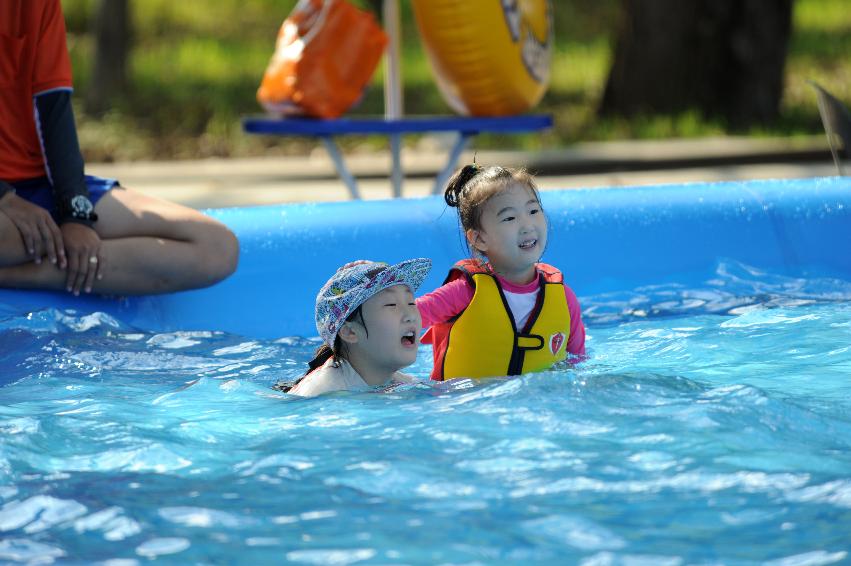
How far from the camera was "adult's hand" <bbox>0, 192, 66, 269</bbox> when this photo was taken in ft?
13.2

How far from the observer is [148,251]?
4211 millimetres

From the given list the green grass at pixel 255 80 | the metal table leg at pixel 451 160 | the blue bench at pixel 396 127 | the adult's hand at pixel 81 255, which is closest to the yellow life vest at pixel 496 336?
the adult's hand at pixel 81 255

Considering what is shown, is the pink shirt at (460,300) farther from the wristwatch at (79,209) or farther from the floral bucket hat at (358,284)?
the wristwatch at (79,209)

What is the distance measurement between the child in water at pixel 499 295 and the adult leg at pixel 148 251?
1092 mm

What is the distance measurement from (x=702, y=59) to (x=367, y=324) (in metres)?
8.72

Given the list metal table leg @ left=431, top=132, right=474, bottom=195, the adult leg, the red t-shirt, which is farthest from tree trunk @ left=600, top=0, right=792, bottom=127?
the red t-shirt

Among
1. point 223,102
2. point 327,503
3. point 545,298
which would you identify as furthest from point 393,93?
point 223,102

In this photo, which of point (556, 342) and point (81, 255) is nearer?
point (556, 342)

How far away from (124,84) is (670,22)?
17.9 feet

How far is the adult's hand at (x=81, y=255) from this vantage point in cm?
409

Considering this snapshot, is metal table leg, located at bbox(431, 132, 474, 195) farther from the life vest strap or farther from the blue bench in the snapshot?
the life vest strap

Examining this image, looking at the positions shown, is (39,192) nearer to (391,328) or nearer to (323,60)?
(391,328)

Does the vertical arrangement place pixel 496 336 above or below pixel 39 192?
below

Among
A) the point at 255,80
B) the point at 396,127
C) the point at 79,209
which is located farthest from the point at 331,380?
the point at 255,80
